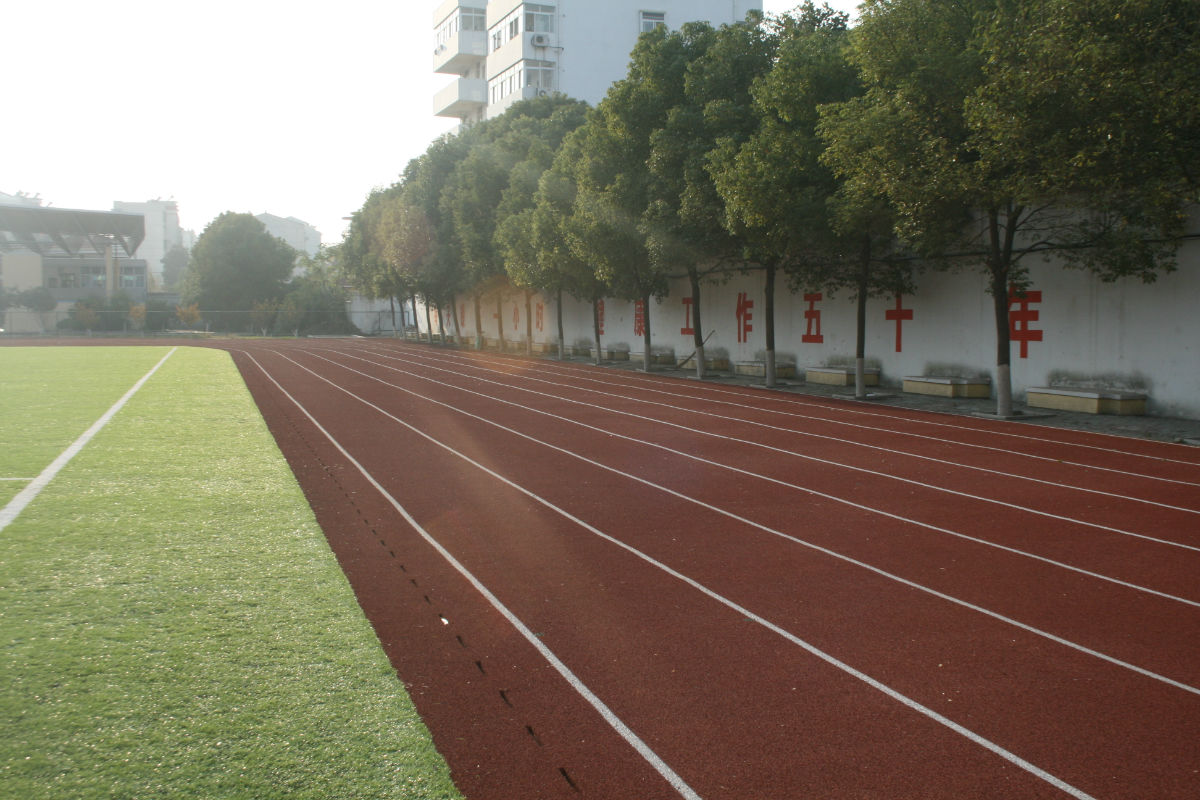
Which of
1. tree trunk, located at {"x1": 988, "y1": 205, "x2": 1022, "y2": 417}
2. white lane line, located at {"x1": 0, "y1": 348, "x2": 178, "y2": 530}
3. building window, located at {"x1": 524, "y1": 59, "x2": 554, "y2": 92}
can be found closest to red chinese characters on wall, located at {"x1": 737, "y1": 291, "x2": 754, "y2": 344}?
tree trunk, located at {"x1": 988, "y1": 205, "x2": 1022, "y2": 417}

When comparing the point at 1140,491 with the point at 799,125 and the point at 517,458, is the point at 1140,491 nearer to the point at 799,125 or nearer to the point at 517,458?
the point at 517,458

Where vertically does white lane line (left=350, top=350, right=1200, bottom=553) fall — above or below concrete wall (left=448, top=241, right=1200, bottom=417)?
below

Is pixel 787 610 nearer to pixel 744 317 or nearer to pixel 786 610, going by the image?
pixel 786 610

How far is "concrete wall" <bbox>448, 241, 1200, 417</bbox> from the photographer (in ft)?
47.2

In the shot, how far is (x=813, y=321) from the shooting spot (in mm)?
22656

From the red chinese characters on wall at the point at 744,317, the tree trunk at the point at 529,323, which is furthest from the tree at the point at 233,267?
the red chinese characters on wall at the point at 744,317

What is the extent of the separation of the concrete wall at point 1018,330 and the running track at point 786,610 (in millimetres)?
3218

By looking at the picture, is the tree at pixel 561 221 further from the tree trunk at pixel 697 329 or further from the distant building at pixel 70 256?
the distant building at pixel 70 256

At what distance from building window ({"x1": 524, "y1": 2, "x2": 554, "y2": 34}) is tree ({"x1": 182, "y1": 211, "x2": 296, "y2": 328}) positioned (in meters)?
32.4

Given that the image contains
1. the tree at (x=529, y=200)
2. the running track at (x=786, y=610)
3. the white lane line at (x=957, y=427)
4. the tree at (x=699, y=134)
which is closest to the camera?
the running track at (x=786, y=610)

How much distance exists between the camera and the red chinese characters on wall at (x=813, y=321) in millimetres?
22406

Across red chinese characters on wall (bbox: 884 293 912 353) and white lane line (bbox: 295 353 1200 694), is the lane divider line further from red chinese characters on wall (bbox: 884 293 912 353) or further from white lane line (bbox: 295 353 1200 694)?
red chinese characters on wall (bbox: 884 293 912 353)

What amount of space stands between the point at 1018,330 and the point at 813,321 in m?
6.21

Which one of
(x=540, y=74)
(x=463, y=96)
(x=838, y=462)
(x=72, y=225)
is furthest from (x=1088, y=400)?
(x=72, y=225)
